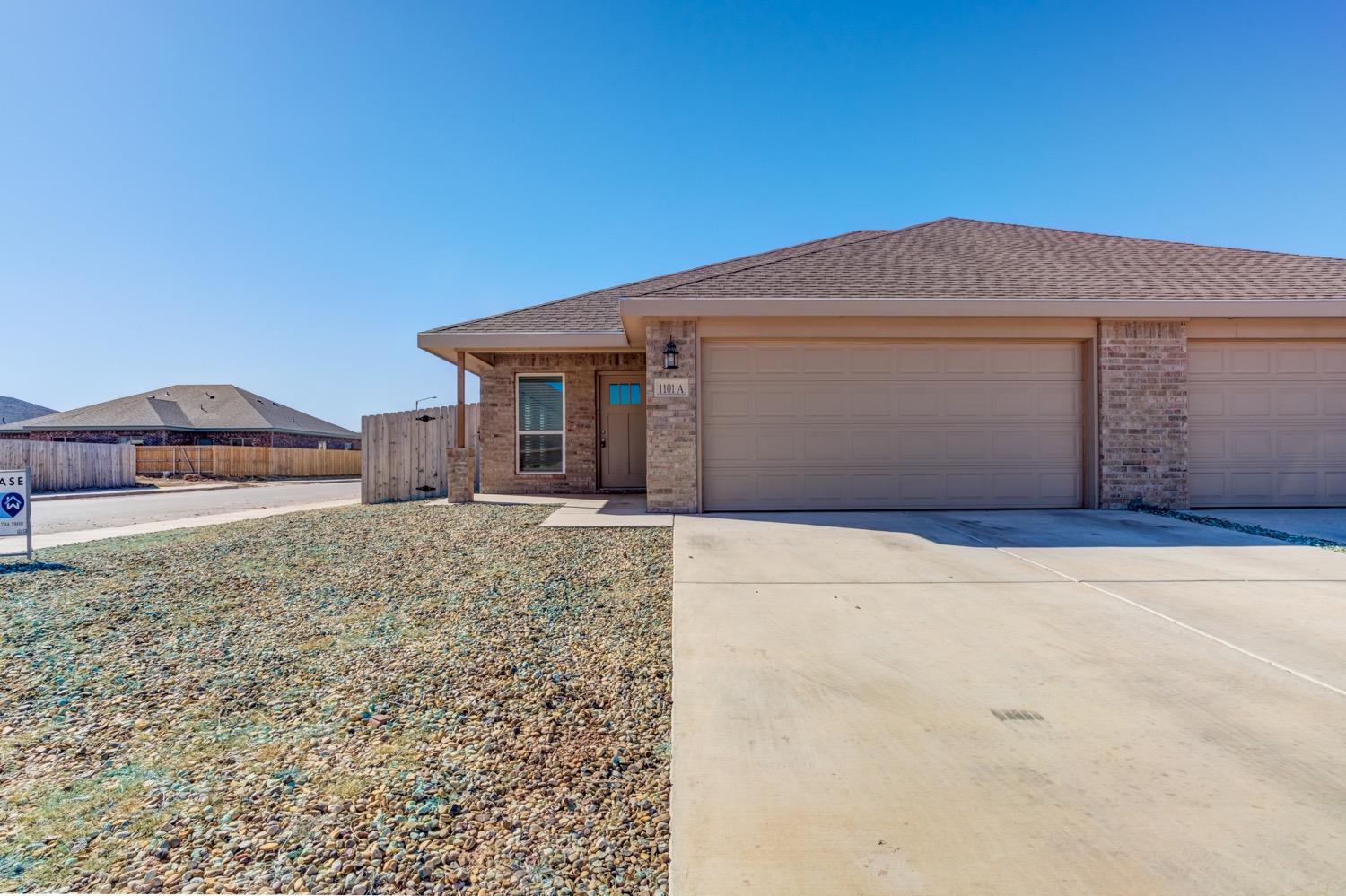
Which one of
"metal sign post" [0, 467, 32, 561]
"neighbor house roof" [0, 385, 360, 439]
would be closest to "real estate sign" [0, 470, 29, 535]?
"metal sign post" [0, 467, 32, 561]

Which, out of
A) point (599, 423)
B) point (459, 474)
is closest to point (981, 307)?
point (599, 423)

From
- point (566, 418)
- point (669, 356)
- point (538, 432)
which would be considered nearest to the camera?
point (669, 356)

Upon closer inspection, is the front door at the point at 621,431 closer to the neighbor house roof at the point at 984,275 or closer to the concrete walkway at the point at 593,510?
the concrete walkway at the point at 593,510

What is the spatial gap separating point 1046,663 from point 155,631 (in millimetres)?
5208

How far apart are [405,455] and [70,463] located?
14077 millimetres

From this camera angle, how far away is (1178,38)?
892 centimetres

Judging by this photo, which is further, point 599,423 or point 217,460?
point 217,460

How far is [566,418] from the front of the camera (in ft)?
38.0

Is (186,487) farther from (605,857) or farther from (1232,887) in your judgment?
(1232,887)

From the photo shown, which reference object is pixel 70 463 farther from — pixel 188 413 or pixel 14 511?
pixel 14 511

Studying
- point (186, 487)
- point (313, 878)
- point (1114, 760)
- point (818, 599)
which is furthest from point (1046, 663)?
point (186, 487)

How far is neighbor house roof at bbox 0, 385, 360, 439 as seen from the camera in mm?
26016

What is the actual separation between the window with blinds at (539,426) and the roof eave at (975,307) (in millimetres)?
4085

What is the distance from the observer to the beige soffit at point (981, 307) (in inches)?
314
